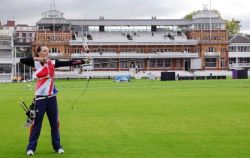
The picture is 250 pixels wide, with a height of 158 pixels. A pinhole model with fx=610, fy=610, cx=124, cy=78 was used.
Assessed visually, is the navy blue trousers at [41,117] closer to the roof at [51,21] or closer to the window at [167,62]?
the roof at [51,21]

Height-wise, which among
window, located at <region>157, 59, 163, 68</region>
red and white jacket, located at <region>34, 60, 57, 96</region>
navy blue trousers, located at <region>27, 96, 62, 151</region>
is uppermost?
window, located at <region>157, 59, 163, 68</region>

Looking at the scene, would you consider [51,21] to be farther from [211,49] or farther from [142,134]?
[142,134]

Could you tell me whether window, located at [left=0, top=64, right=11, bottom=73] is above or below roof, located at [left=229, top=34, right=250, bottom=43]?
below

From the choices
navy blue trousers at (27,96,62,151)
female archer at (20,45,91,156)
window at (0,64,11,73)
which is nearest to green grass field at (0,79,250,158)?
navy blue trousers at (27,96,62,151)

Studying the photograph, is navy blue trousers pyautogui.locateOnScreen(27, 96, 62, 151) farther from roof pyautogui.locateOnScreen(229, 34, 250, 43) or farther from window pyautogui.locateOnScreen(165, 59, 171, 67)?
roof pyautogui.locateOnScreen(229, 34, 250, 43)

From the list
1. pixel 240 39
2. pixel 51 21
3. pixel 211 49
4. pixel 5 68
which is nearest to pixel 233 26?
pixel 240 39

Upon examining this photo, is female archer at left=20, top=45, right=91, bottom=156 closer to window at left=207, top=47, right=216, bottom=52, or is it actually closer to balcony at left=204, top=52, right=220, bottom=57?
balcony at left=204, top=52, right=220, bottom=57

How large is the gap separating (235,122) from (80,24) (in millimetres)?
127447

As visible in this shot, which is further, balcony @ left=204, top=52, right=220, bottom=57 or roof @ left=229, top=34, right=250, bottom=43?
roof @ left=229, top=34, right=250, bottom=43

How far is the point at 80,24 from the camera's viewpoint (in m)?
148

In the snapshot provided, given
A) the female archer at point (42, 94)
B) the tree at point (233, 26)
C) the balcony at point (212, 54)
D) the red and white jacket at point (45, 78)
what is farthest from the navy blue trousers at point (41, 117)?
the tree at point (233, 26)

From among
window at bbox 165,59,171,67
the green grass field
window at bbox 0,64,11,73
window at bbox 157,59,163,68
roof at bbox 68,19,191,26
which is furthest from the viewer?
roof at bbox 68,19,191,26

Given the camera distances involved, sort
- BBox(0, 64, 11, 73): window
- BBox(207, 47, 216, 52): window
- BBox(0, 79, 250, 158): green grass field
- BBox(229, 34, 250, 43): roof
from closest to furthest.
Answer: BBox(0, 79, 250, 158): green grass field
BBox(0, 64, 11, 73): window
BBox(207, 47, 216, 52): window
BBox(229, 34, 250, 43): roof

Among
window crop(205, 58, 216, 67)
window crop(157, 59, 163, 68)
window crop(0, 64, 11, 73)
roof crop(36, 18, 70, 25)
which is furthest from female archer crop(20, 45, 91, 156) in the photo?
window crop(205, 58, 216, 67)
